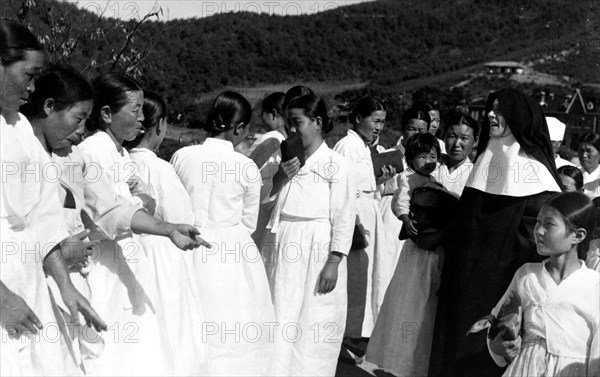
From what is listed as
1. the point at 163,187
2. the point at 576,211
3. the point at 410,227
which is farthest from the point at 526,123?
the point at 163,187

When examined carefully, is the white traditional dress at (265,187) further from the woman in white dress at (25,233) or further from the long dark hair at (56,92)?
the woman in white dress at (25,233)

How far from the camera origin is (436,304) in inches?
240

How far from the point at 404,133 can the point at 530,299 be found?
4.06 m

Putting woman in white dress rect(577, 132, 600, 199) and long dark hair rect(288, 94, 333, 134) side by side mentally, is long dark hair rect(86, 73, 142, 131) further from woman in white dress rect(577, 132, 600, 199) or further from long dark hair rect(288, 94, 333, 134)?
woman in white dress rect(577, 132, 600, 199)

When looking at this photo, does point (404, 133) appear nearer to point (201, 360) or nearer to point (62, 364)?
point (201, 360)

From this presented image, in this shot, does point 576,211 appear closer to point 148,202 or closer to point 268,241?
point 148,202

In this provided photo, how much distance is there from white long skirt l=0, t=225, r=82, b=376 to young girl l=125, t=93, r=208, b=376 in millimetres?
1302

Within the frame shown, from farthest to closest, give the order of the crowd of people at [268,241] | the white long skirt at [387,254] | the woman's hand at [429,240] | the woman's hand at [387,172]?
the white long skirt at [387,254]
the woman's hand at [387,172]
the woman's hand at [429,240]
the crowd of people at [268,241]

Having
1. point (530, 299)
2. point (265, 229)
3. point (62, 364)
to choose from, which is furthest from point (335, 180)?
point (62, 364)

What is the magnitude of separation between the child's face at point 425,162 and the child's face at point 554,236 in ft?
7.20

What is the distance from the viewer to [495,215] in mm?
5539

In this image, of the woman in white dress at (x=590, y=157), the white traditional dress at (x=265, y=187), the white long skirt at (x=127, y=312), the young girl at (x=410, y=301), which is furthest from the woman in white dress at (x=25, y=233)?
the woman in white dress at (x=590, y=157)

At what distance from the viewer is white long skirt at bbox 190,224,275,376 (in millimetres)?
5660

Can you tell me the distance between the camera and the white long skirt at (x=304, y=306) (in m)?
6.07
